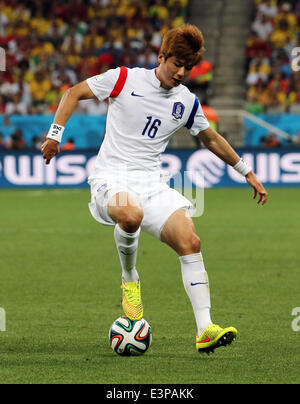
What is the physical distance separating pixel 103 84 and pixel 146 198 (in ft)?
2.63

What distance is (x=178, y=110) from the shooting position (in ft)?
21.2

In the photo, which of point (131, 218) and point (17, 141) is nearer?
point (131, 218)

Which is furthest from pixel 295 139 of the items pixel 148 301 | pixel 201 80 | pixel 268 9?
pixel 148 301

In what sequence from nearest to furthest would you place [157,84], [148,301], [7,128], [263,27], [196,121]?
[157,84] < [196,121] < [148,301] < [7,128] < [263,27]

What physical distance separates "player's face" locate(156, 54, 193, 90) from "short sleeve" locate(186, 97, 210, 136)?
27 centimetres

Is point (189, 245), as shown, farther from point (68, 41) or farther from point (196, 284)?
point (68, 41)

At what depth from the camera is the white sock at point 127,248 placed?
625cm

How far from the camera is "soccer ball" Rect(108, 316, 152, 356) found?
6195mm

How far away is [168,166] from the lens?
67.0 ft

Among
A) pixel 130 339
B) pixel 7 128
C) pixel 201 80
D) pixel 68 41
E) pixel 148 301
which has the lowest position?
pixel 7 128

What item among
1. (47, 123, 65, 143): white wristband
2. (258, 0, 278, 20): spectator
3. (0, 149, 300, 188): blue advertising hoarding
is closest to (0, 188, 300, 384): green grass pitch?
(47, 123, 65, 143): white wristband

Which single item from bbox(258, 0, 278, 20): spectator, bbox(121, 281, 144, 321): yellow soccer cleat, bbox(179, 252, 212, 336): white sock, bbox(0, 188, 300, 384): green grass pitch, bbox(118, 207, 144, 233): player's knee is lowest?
bbox(258, 0, 278, 20): spectator

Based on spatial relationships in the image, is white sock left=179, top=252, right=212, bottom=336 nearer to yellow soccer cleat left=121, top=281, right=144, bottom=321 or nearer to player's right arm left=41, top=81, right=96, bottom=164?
yellow soccer cleat left=121, top=281, right=144, bottom=321
